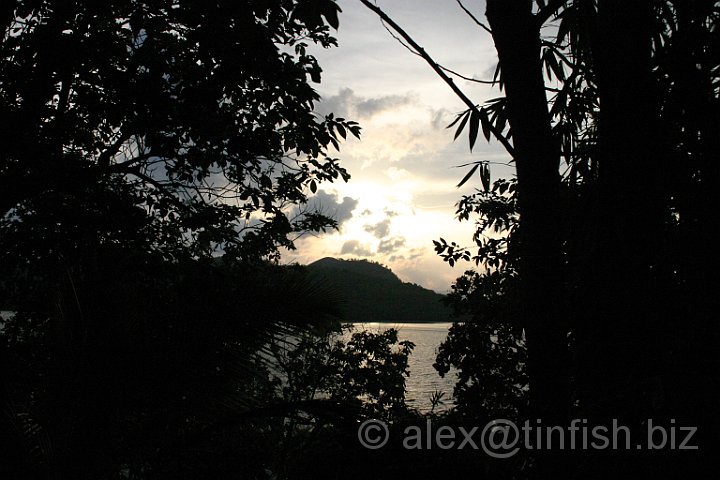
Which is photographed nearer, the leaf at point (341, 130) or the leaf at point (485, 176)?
the leaf at point (485, 176)

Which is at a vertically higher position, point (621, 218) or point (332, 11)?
point (332, 11)

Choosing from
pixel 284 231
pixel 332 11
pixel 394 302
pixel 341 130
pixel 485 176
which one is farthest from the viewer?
pixel 394 302

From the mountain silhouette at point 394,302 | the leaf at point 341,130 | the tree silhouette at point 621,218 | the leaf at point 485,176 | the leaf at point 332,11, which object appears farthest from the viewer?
the mountain silhouette at point 394,302

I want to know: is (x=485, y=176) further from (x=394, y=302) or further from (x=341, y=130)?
(x=394, y=302)

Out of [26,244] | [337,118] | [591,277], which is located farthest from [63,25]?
[591,277]

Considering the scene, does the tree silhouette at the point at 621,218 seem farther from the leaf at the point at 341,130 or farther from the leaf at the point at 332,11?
the leaf at the point at 341,130

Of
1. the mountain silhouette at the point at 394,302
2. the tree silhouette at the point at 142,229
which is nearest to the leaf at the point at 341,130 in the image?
the tree silhouette at the point at 142,229

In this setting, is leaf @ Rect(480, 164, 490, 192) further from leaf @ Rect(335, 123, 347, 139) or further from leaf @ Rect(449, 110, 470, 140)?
leaf @ Rect(335, 123, 347, 139)

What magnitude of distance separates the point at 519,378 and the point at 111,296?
4998 millimetres

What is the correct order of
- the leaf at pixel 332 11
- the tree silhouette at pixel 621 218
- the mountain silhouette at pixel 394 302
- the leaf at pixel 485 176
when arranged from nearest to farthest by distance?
the tree silhouette at pixel 621 218 < the leaf at pixel 332 11 < the leaf at pixel 485 176 < the mountain silhouette at pixel 394 302

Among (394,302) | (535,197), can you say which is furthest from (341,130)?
(394,302)

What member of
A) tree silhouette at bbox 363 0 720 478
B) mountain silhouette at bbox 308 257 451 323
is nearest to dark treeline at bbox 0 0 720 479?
tree silhouette at bbox 363 0 720 478

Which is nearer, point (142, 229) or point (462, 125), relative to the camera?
point (462, 125)

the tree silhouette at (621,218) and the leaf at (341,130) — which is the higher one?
the leaf at (341,130)
